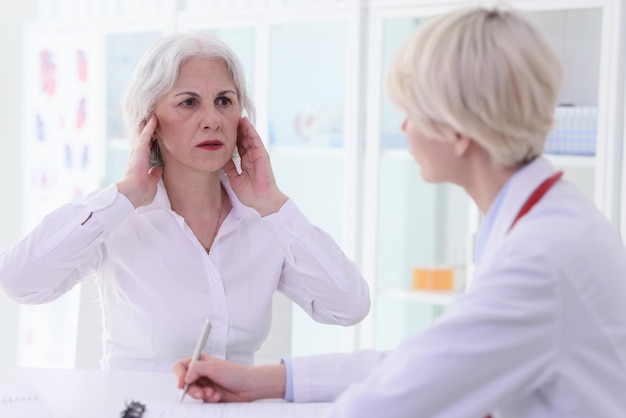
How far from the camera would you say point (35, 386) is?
65.4 inches

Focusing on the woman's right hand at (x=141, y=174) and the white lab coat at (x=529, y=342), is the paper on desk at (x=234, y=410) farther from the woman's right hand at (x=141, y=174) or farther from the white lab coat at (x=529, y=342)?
the woman's right hand at (x=141, y=174)

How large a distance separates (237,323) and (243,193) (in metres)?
0.32

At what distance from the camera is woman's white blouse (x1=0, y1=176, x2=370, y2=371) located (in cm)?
196

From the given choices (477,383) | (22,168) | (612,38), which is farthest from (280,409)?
(22,168)

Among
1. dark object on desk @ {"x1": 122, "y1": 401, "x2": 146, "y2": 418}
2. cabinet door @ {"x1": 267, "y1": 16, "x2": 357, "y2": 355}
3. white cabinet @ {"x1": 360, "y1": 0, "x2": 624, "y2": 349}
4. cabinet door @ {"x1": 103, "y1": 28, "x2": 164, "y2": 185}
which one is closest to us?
dark object on desk @ {"x1": 122, "y1": 401, "x2": 146, "y2": 418}

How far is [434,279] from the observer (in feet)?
11.8

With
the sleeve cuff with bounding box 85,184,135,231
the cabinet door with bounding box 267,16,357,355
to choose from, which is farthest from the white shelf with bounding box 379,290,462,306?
the sleeve cuff with bounding box 85,184,135,231

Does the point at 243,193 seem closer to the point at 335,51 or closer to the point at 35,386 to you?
the point at 35,386

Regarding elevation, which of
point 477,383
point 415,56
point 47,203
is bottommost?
point 47,203

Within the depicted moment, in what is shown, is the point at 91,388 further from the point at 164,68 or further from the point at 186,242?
the point at 164,68

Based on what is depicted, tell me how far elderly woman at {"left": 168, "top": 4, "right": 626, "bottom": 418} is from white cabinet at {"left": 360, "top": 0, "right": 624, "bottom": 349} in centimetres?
192

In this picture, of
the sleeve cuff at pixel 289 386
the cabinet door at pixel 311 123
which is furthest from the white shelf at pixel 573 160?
the sleeve cuff at pixel 289 386

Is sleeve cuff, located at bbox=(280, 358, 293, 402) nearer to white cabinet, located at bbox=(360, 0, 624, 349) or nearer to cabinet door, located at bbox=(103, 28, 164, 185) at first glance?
white cabinet, located at bbox=(360, 0, 624, 349)

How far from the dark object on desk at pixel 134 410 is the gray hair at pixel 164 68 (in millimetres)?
862
